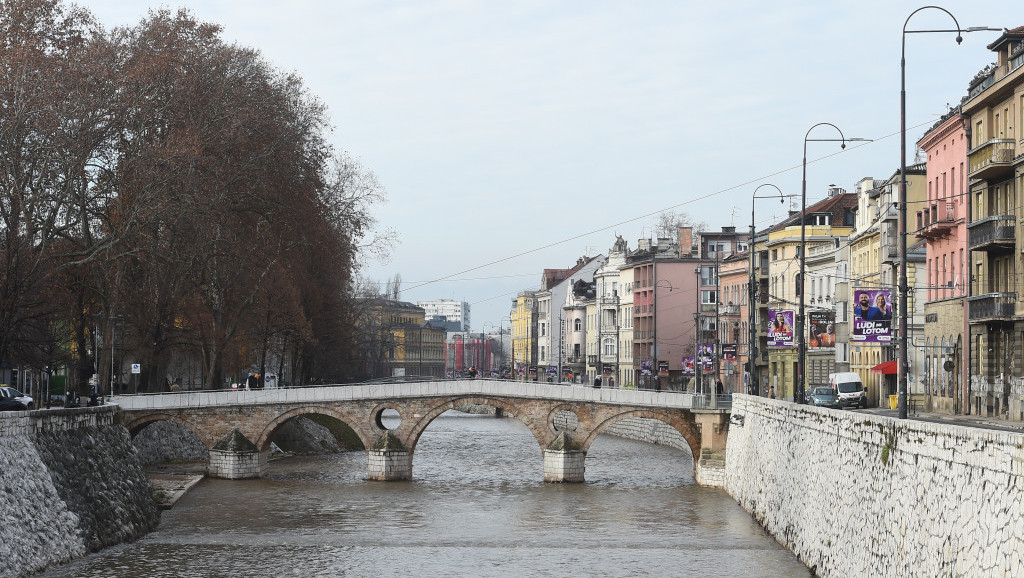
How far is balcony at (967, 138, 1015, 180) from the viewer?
140 feet

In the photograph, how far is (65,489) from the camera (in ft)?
107

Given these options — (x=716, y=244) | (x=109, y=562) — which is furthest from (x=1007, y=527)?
(x=716, y=244)

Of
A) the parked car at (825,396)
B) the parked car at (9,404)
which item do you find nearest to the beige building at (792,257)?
the parked car at (825,396)

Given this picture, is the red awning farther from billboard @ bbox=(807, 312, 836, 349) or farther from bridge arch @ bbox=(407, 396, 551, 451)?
bridge arch @ bbox=(407, 396, 551, 451)

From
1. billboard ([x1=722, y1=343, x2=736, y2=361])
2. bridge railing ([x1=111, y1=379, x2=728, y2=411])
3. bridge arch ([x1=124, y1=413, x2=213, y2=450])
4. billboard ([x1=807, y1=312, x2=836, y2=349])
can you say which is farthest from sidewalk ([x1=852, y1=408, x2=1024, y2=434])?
bridge arch ([x1=124, y1=413, x2=213, y2=450])

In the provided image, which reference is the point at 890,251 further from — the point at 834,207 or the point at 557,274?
the point at 557,274

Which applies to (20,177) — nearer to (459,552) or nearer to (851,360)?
(459,552)

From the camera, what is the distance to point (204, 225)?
2061 inches

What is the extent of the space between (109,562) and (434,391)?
27.9m

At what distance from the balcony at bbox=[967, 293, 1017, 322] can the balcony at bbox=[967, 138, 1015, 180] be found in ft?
12.4

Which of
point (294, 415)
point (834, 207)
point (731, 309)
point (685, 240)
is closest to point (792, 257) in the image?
point (834, 207)

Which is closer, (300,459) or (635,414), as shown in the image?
(635,414)

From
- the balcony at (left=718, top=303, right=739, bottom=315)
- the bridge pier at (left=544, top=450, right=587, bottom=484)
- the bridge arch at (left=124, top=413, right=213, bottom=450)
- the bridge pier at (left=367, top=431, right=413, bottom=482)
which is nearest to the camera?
the bridge pier at (left=544, top=450, right=587, bottom=484)

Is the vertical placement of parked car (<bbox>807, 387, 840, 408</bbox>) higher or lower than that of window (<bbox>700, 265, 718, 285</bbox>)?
lower
